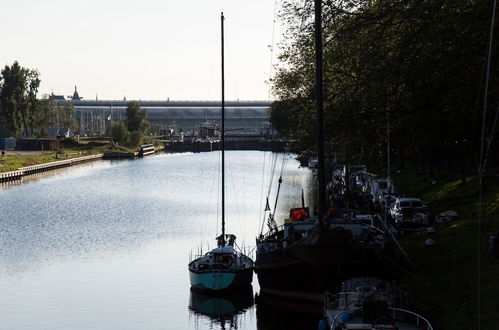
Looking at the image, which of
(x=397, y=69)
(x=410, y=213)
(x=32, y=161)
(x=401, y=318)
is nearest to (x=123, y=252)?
(x=410, y=213)

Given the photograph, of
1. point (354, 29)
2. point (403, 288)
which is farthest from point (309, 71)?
point (403, 288)

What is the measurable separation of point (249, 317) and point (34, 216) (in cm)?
A: 4896

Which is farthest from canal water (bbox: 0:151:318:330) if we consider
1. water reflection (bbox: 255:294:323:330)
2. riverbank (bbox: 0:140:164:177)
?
riverbank (bbox: 0:140:164:177)

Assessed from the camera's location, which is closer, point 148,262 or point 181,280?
point 181,280

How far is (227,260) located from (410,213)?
1461 centimetres

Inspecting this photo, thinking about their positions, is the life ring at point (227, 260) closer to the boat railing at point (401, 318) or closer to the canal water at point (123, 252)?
the canal water at point (123, 252)

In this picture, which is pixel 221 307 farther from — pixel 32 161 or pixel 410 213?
pixel 32 161

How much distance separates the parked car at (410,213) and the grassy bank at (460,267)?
1.85 m

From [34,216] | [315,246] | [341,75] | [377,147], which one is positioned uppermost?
[341,75]

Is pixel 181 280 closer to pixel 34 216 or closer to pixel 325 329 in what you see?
pixel 325 329

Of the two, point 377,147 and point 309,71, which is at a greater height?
point 309,71

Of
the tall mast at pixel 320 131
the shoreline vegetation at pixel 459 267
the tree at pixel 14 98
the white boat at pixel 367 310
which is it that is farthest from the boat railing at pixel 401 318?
the tree at pixel 14 98

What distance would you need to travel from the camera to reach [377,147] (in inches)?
1919

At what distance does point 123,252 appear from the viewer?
61719 mm
